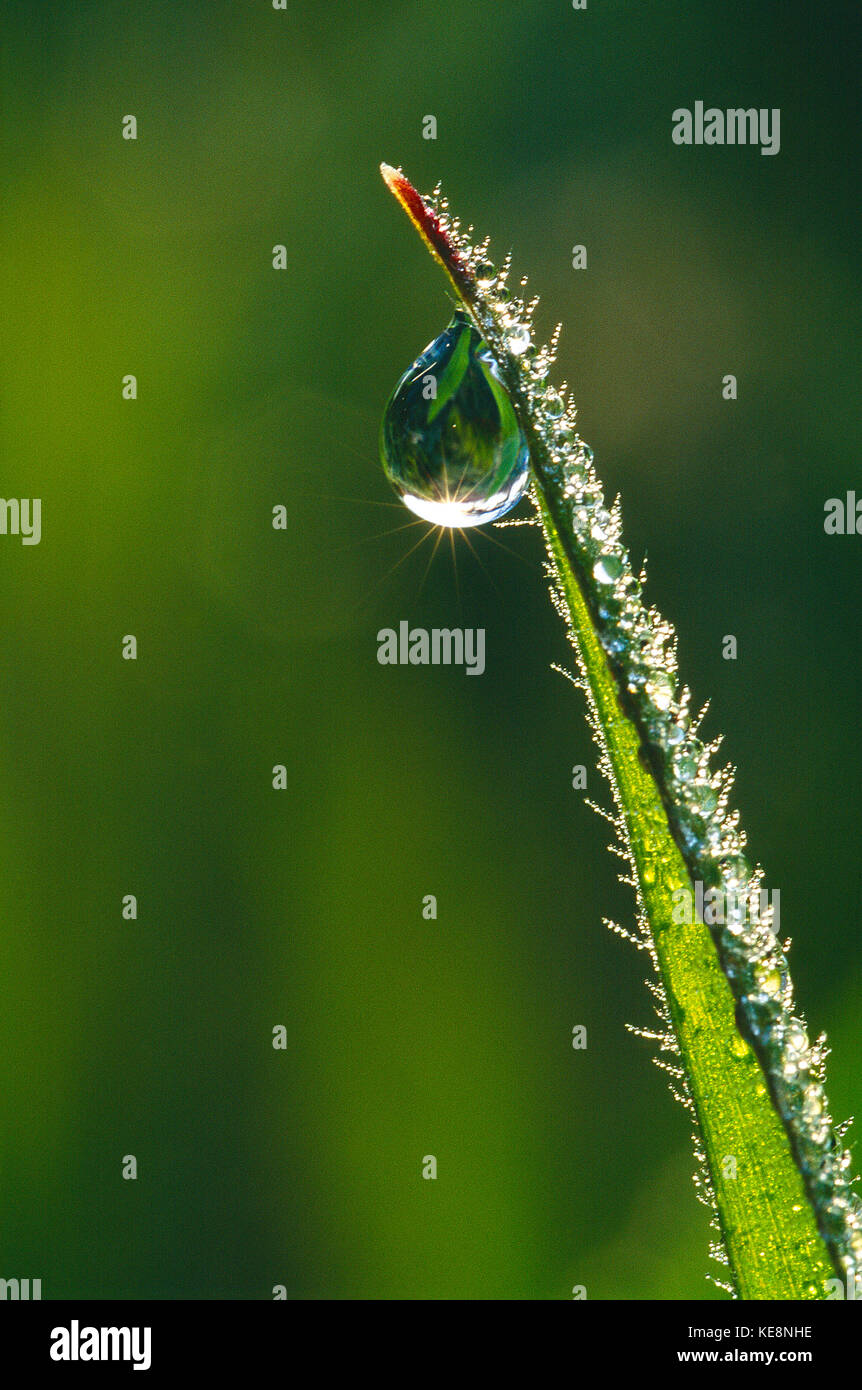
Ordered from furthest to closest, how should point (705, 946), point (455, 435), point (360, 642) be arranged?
point (360, 642)
point (455, 435)
point (705, 946)

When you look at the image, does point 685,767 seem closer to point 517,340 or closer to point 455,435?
point 517,340

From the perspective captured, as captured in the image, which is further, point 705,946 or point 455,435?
point 455,435

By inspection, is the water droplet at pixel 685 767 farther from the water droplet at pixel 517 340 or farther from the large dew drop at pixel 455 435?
the large dew drop at pixel 455 435

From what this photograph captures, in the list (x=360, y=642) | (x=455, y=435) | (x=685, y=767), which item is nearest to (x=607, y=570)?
(x=685, y=767)

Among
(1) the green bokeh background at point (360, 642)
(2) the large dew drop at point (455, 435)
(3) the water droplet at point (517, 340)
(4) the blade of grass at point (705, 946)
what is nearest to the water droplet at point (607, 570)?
(4) the blade of grass at point (705, 946)

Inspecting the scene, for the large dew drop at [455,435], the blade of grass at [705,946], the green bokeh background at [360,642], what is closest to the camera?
the blade of grass at [705,946]

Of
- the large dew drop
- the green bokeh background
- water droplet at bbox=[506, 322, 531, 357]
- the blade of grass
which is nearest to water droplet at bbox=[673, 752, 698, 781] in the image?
the blade of grass
